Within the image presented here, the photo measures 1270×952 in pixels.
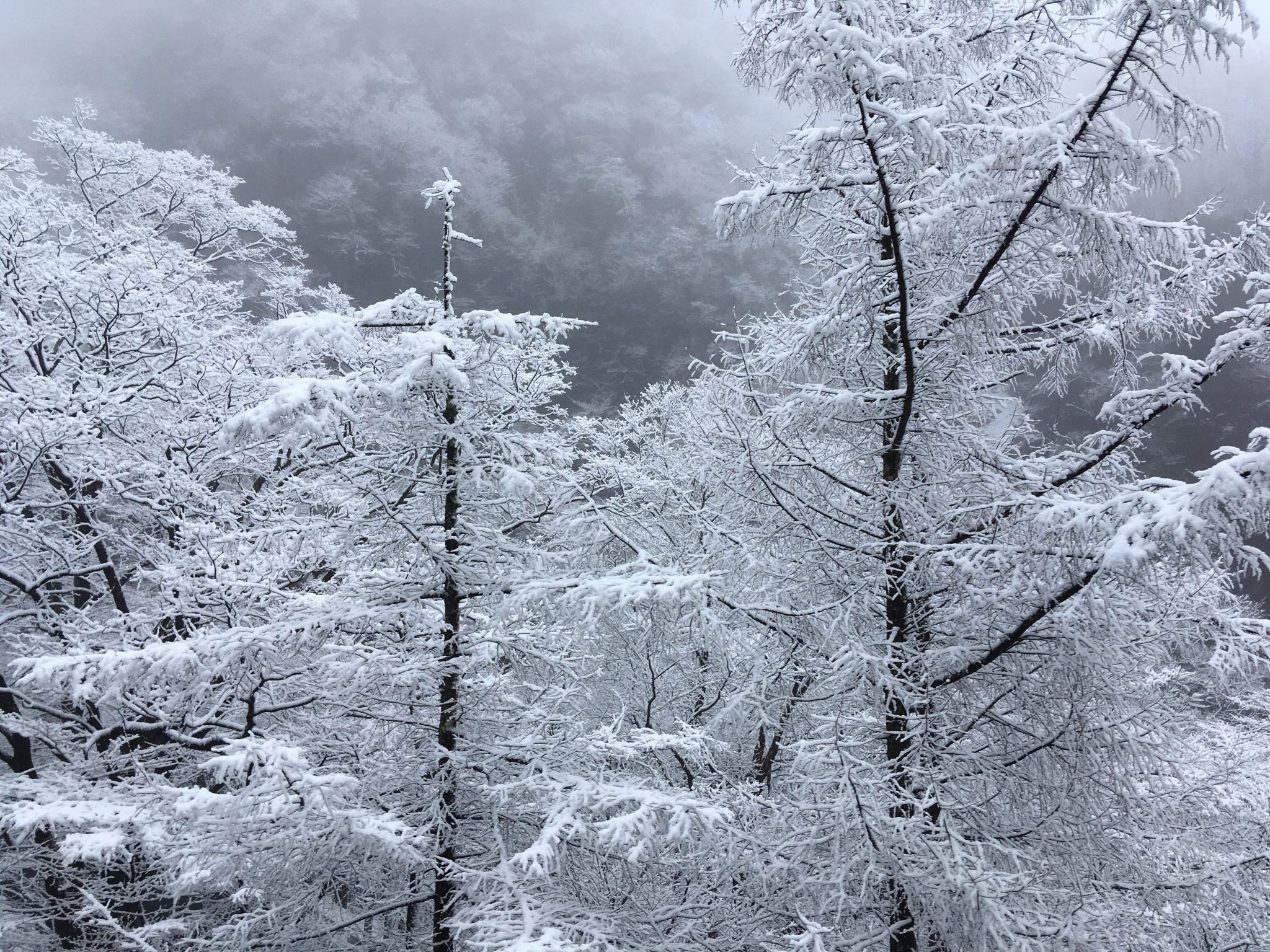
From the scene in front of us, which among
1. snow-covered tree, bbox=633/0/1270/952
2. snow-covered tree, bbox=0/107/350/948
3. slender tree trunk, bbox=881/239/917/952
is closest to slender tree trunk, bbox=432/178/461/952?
snow-covered tree, bbox=633/0/1270/952

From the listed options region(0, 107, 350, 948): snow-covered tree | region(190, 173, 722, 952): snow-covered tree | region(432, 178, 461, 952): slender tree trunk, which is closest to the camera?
region(190, 173, 722, 952): snow-covered tree

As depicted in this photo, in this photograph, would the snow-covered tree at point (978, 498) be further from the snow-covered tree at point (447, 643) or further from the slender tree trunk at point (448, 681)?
the slender tree trunk at point (448, 681)

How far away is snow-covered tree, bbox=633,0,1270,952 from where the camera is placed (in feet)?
9.77

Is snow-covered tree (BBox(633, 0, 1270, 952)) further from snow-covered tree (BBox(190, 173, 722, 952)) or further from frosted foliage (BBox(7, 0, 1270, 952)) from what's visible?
snow-covered tree (BBox(190, 173, 722, 952))

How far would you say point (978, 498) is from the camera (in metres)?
3.74

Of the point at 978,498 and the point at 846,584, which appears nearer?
the point at 978,498

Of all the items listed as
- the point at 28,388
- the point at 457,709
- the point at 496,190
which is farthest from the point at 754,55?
the point at 496,190

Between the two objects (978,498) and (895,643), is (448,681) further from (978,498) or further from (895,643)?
(978,498)

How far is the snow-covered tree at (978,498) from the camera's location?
298 cm

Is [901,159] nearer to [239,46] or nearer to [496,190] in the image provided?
[496,190]

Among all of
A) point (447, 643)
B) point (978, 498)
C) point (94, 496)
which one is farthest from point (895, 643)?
point (94, 496)

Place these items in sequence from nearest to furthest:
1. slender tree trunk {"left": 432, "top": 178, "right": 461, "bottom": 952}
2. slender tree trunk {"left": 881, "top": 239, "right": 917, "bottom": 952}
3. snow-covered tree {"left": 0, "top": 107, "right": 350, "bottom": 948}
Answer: slender tree trunk {"left": 881, "top": 239, "right": 917, "bottom": 952} → slender tree trunk {"left": 432, "top": 178, "right": 461, "bottom": 952} → snow-covered tree {"left": 0, "top": 107, "right": 350, "bottom": 948}

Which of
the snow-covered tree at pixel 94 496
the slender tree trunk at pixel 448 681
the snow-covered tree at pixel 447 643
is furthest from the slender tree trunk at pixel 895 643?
the snow-covered tree at pixel 94 496

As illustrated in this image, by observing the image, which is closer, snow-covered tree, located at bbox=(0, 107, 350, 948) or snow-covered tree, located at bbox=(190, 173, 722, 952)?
snow-covered tree, located at bbox=(190, 173, 722, 952)
